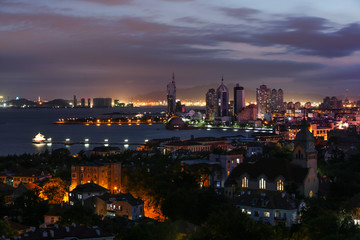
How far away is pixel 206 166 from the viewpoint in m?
19.3

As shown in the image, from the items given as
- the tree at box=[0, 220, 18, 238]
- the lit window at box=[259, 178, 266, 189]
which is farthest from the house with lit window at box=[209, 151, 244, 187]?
the tree at box=[0, 220, 18, 238]

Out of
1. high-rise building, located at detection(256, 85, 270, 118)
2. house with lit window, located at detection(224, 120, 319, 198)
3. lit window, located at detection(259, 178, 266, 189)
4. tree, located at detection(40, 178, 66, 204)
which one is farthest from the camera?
high-rise building, located at detection(256, 85, 270, 118)

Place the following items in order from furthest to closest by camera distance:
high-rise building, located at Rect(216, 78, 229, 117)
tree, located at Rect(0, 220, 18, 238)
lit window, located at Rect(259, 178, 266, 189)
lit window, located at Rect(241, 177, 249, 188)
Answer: high-rise building, located at Rect(216, 78, 229, 117) → lit window, located at Rect(241, 177, 249, 188) → lit window, located at Rect(259, 178, 266, 189) → tree, located at Rect(0, 220, 18, 238)

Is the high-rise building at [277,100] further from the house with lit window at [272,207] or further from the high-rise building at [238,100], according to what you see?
the house with lit window at [272,207]

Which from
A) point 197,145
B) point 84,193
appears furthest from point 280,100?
point 84,193

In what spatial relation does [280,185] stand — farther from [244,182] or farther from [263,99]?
[263,99]

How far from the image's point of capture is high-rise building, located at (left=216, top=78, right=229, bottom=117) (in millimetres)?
106250

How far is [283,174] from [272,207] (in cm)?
308

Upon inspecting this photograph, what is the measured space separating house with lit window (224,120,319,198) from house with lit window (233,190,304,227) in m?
1.80

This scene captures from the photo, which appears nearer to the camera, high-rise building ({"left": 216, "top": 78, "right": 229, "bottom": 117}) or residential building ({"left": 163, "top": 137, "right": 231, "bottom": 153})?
residential building ({"left": 163, "top": 137, "right": 231, "bottom": 153})

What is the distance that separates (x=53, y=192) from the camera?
1714cm

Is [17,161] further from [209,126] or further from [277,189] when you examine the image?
[209,126]

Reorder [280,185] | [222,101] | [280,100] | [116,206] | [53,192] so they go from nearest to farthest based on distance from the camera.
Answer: [116,206]
[53,192]
[280,185]
[222,101]
[280,100]

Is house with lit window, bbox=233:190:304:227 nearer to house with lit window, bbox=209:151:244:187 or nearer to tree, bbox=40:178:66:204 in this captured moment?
house with lit window, bbox=209:151:244:187
